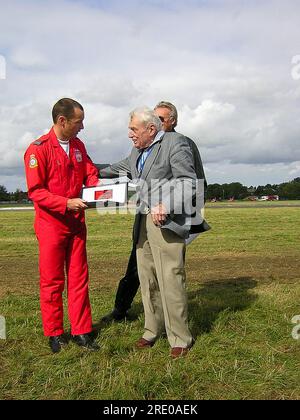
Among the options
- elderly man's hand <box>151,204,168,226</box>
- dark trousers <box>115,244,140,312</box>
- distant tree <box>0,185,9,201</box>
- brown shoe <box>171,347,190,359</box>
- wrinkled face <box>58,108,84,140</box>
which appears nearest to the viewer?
elderly man's hand <box>151,204,168,226</box>

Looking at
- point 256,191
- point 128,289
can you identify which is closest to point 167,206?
point 128,289

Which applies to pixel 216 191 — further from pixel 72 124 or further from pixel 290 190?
pixel 72 124

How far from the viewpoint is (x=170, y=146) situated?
454cm

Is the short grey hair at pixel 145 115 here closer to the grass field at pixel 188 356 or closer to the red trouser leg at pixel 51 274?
the red trouser leg at pixel 51 274

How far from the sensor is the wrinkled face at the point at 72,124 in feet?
15.3

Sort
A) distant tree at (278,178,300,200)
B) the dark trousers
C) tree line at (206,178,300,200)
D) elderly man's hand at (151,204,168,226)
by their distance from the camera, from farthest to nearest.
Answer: distant tree at (278,178,300,200)
tree line at (206,178,300,200)
the dark trousers
elderly man's hand at (151,204,168,226)

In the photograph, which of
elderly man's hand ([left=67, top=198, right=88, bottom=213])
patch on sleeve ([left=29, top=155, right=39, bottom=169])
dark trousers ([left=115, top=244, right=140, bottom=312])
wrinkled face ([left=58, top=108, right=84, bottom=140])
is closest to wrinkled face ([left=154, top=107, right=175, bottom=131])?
wrinkled face ([left=58, top=108, right=84, bottom=140])

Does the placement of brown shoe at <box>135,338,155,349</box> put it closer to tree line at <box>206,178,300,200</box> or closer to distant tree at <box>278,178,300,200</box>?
tree line at <box>206,178,300,200</box>

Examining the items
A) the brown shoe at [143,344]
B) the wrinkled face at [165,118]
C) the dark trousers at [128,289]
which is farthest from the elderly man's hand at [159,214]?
the dark trousers at [128,289]

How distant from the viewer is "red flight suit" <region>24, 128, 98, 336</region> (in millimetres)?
4617

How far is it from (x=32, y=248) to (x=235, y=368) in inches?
438

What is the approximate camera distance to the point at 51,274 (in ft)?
15.6

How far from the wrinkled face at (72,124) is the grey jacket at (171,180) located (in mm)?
638

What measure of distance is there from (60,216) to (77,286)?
0.73m
